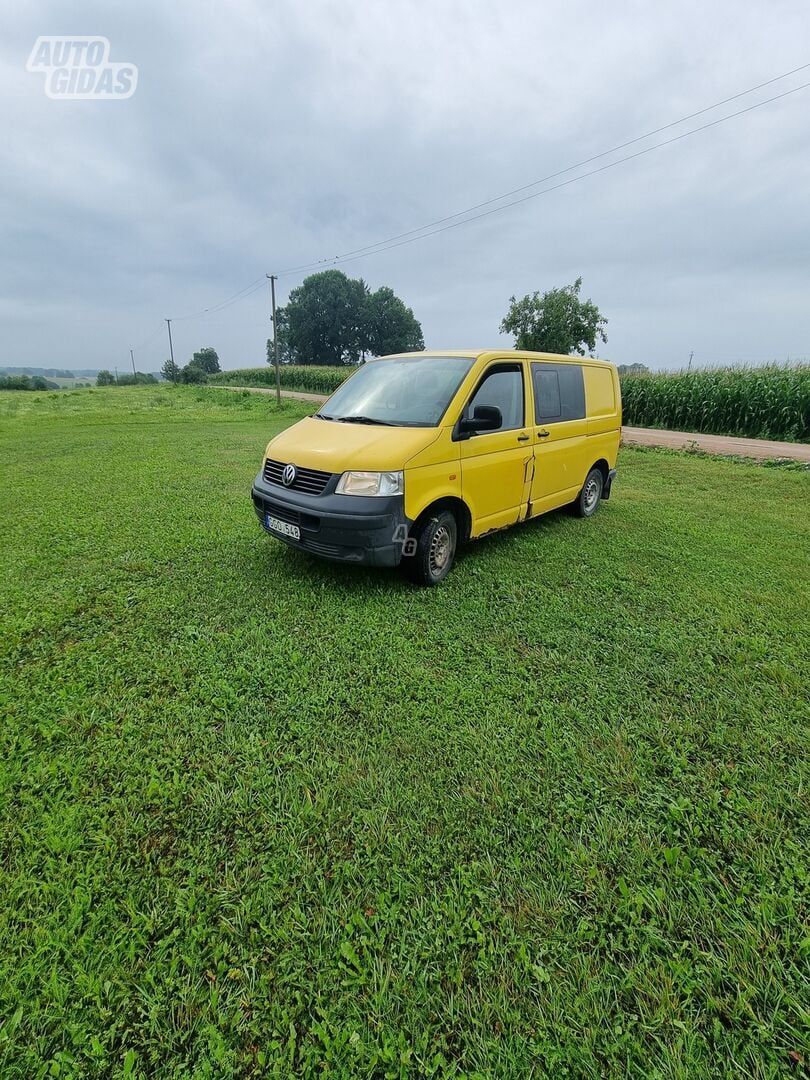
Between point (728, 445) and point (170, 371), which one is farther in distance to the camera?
point (170, 371)

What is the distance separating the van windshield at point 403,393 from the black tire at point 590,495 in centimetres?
268

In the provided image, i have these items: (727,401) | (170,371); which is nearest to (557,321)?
(727,401)

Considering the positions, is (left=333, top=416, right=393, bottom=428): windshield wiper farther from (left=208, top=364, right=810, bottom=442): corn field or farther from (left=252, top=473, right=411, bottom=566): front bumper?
(left=208, top=364, right=810, bottom=442): corn field

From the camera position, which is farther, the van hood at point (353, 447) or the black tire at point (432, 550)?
the black tire at point (432, 550)

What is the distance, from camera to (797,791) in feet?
7.26

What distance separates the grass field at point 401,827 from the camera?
144 centimetres

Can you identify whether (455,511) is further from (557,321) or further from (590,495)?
(557,321)

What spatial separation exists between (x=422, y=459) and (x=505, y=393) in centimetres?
139

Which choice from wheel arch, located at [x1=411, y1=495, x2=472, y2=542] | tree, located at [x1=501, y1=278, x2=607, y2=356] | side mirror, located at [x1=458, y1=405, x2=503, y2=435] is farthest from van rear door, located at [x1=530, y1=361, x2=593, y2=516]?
tree, located at [x1=501, y1=278, x2=607, y2=356]

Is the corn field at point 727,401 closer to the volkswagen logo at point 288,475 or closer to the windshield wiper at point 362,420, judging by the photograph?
the windshield wiper at point 362,420

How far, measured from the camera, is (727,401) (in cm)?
1612

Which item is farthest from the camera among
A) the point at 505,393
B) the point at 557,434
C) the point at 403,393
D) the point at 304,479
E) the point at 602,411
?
the point at 602,411

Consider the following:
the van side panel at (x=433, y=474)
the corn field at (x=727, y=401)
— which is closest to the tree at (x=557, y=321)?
the corn field at (x=727, y=401)

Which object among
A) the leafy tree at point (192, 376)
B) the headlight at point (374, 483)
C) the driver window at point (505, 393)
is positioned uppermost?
the leafy tree at point (192, 376)
